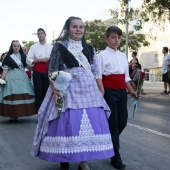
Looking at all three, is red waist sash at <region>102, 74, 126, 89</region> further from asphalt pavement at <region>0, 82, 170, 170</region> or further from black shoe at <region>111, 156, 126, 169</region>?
asphalt pavement at <region>0, 82, 170, 170</region>

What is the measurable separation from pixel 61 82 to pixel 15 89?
16.6 ft

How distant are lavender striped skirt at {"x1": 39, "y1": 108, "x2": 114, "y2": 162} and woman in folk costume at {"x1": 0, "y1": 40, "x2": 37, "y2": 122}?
4815mm

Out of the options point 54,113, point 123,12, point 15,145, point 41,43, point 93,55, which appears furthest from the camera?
point 123,12

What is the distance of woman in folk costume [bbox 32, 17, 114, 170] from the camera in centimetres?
469

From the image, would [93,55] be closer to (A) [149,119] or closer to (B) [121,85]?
(B) [121,85]

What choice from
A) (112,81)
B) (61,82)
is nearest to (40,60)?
(112,81)

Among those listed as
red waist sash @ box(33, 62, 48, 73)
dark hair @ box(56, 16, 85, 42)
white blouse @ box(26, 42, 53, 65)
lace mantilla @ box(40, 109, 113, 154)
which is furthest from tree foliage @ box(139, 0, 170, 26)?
lace mantilla @ box(40, 109, 113, 154)

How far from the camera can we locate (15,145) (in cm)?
686

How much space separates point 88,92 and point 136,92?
3.58 feet

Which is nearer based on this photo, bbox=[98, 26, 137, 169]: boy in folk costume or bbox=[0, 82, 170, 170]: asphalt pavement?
bbox=[98, 26, 137, 169]: boy in folk costume

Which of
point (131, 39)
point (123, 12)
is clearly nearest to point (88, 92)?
point (123, 12)

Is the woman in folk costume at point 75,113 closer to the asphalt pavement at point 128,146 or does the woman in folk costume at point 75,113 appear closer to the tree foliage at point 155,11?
the asphalt pavement at point 128,146

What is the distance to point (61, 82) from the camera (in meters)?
4.79

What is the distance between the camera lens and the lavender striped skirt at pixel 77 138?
4664 millimetres
